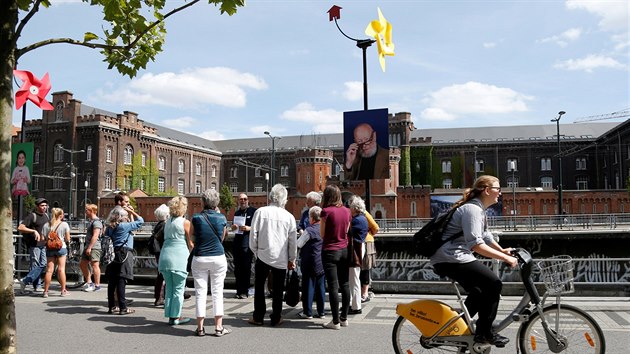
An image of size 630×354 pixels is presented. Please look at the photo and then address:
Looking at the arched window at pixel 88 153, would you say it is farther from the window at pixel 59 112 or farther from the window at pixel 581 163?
the window at pixel 581 163

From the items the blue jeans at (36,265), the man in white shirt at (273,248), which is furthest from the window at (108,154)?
the man in white shirt at (273,248)

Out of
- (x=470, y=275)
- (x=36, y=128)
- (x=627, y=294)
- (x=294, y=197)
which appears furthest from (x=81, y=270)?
(x=36, y=128)

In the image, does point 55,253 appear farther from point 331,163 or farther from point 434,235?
point 331,163

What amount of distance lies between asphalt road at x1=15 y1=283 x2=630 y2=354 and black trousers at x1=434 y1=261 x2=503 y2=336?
1375mm

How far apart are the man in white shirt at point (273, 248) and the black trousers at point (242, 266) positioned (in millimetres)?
2343

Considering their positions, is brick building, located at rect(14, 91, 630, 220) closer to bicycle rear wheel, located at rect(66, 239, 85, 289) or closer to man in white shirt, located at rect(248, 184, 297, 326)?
bicycle rear wheel, located at rect(66, 239, 85, 289)

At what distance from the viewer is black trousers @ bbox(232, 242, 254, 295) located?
9.65m

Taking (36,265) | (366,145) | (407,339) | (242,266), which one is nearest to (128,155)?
(36,265)

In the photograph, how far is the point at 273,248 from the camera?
284 inches

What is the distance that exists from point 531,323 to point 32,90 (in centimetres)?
1124

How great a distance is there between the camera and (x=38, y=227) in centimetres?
1073

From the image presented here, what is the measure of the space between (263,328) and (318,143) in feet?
276

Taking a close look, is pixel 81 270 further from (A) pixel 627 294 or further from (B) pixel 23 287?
(A) pixel 627 294

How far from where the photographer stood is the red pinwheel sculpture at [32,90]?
1128 cm
